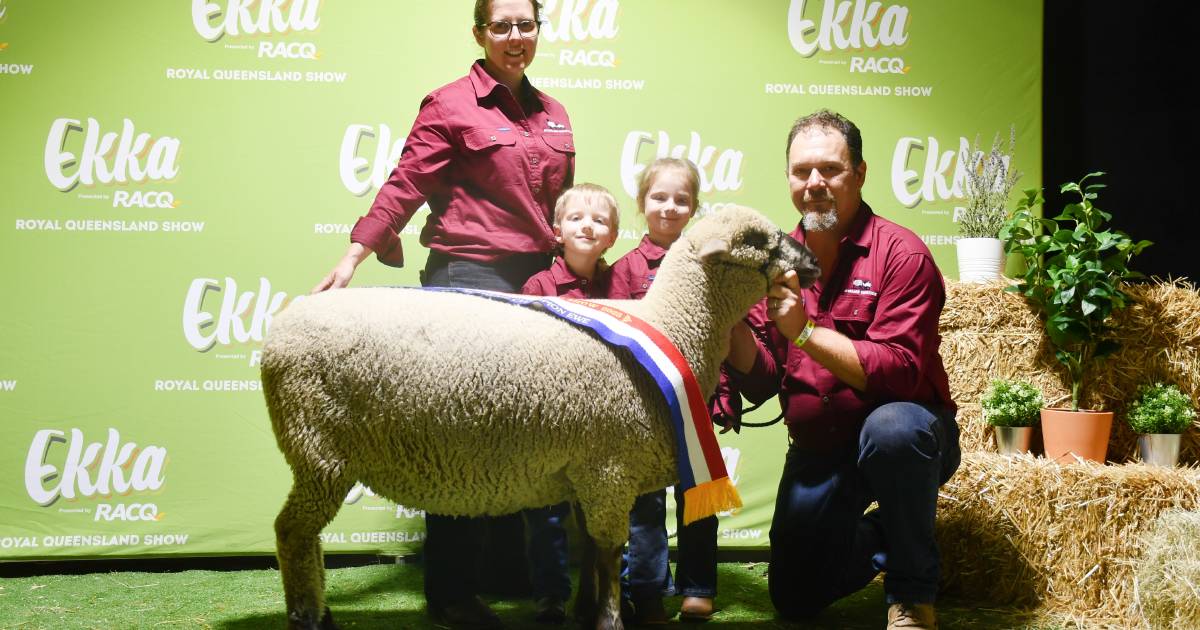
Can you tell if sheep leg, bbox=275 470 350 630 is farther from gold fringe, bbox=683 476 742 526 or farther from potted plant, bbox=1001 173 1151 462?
potted plant, bbox=1001 173 1151 462

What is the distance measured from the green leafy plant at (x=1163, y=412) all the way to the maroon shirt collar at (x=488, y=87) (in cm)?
287

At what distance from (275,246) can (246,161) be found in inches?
17.6

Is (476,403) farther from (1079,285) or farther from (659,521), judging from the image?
(1079,285)

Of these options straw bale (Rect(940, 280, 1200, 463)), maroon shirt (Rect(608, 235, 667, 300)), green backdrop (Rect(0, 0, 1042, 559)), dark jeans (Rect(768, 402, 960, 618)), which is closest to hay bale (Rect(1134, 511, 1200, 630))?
dark jeans (Rect(768, 402, 960, 618))

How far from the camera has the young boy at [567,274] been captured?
10.3 ft

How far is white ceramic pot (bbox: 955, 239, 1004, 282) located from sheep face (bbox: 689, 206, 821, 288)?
1787 millimetres

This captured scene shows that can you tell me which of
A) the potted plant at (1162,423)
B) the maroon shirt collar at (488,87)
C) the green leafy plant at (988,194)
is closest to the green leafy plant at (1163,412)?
the potted plant at (1162,423)

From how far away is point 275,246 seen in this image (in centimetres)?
409

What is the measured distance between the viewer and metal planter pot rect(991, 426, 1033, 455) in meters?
3.61

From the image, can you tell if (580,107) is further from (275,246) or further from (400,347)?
(400,347)

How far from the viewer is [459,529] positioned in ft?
9.96

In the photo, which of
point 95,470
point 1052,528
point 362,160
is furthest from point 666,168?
point 95,470

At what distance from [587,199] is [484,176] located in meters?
0.41

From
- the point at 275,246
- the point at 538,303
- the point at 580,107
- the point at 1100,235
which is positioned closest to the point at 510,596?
the point at 538,303
